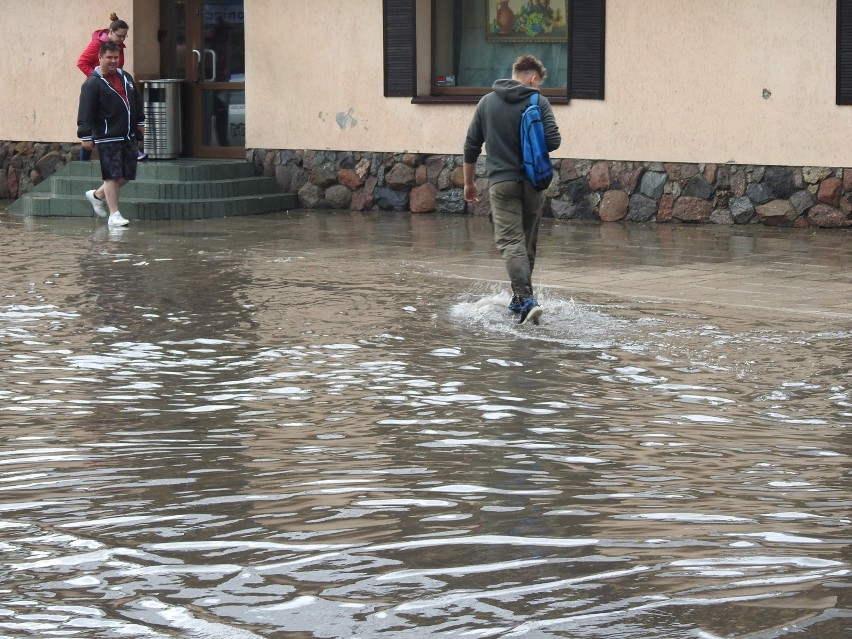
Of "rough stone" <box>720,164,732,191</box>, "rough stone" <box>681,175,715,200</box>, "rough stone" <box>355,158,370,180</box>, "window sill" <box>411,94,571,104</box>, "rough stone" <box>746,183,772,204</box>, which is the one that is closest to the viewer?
"rough stone" <box>746,183,772,204</box>

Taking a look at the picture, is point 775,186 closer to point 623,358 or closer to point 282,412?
point 623,358

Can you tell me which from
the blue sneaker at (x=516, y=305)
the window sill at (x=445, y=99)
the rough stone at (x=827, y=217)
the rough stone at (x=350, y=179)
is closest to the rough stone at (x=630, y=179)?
the window sill at (x=445, y=99)

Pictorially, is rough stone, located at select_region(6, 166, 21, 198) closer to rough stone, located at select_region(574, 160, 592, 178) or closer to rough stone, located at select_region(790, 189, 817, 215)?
rough stone, located at select_region(574, 160, 592, 178)

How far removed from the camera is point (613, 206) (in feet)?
53.9

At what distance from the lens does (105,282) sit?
1152 centimetres

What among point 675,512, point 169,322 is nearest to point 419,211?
point 169,322

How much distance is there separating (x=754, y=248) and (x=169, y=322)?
20.1 feet

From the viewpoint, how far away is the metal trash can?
1922 centimetres

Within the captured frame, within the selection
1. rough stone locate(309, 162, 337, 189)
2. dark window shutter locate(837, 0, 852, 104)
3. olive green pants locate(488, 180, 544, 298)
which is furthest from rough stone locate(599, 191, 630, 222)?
olive green pants locate(488, 180, 544, 298)

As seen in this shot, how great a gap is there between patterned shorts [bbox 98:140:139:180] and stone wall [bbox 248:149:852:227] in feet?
9.70

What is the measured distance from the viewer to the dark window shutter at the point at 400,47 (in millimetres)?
17406

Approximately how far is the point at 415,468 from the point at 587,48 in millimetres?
11187

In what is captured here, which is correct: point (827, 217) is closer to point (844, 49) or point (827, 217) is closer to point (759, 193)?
point (759, 193)

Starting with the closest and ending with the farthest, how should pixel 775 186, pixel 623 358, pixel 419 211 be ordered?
pixel 623 358 < pixel 775 186 < pixel 419 211
